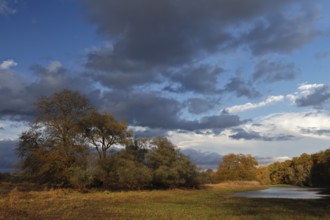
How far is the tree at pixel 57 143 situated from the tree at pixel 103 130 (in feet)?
14.9

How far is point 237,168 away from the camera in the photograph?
592 feet

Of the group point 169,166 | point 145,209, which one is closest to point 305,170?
point 169,166

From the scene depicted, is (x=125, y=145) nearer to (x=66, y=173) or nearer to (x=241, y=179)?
(x=66, y=173)

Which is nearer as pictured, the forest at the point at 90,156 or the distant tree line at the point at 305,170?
the forest at the point at 90,156

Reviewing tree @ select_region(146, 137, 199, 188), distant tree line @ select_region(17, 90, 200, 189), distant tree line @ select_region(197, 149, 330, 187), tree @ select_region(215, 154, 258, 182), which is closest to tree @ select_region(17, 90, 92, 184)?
distant tree line @ select_region(17, 90, 200, 189)

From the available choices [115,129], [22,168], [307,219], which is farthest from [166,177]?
[307,219]

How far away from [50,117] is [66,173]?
9916 mm

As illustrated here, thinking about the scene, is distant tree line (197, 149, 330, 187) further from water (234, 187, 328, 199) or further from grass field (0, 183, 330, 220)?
grass field (0, 183, 330, 220)

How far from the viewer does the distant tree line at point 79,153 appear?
68.0 m

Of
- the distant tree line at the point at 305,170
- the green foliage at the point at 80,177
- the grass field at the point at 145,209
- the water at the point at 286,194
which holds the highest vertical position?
the distant tree line at the point at 305,170

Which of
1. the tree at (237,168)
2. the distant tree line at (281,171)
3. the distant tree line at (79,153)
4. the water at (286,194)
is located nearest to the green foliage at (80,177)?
the distant tree line at (79,153)

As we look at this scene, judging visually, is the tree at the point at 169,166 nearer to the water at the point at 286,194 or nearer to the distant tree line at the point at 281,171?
the water at the point at 286,194

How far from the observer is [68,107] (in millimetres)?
70250

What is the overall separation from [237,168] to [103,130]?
4515 inches
